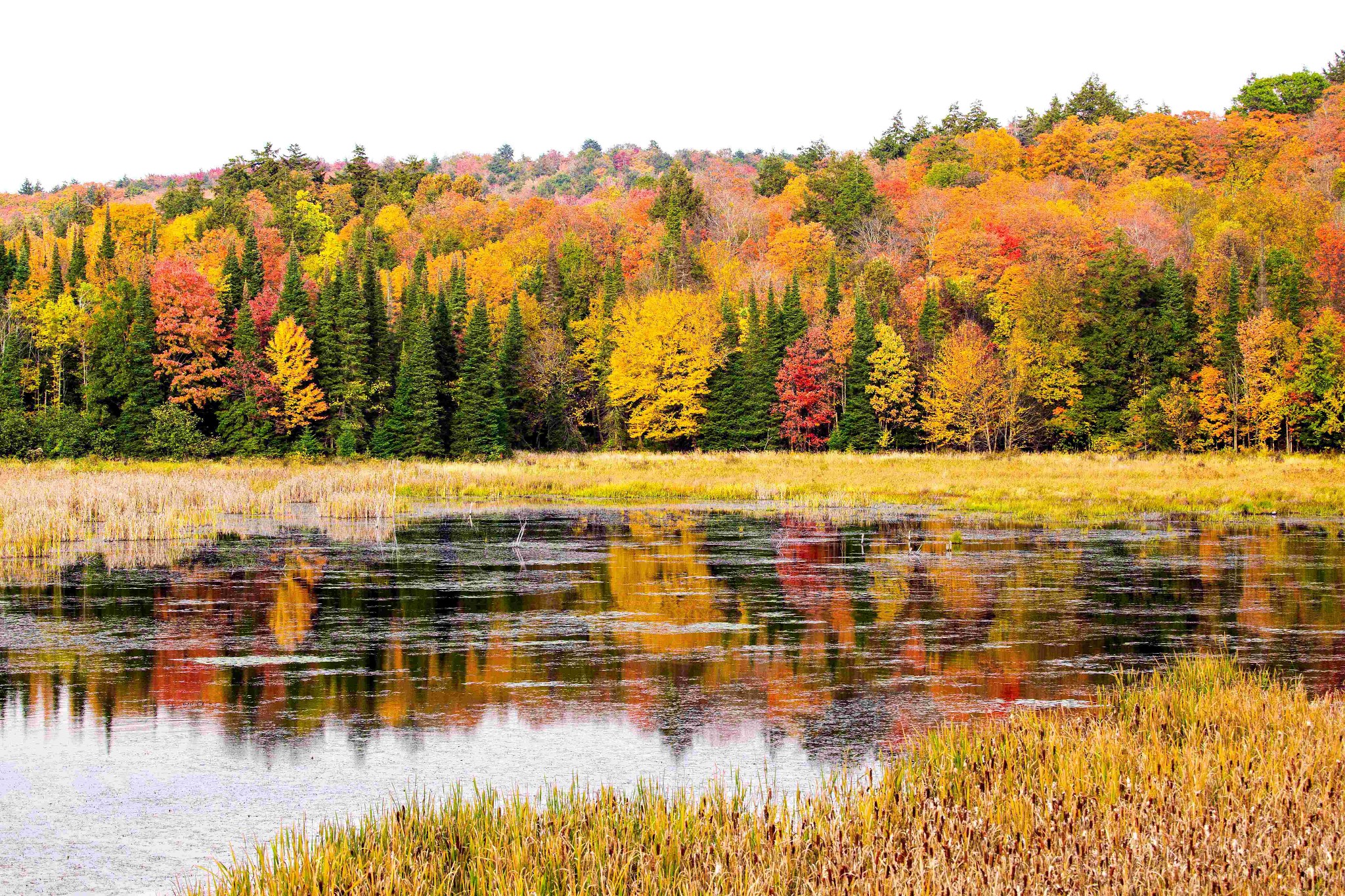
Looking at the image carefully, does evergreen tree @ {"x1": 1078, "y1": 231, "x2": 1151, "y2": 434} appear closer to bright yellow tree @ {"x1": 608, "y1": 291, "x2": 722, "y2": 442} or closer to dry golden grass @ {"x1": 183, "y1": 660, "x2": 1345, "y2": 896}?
bright yellow tree @ {"x1": 608, "y1": 291, "x2": 722, "y2": 442}

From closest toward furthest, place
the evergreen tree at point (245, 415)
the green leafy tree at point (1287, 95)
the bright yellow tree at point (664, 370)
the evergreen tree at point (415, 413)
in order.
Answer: the evergreen tree at point (245, 415), the evergreen tree at point (415, 413), the bright yellow tree at point (664, 370), the green leafy tree at point (1287, 95)

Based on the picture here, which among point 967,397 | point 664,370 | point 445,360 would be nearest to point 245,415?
point 445,360

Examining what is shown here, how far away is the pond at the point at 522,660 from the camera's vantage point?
9.91m

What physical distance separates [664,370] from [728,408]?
16.7 feet

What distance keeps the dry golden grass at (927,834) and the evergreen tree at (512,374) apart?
71103mm

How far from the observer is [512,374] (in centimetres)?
8369

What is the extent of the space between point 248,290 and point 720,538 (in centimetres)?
6158

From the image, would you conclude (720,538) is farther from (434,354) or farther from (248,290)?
(248,290)

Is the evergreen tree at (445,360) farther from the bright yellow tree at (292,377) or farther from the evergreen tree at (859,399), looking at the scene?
the evergreen tree at (859,399)

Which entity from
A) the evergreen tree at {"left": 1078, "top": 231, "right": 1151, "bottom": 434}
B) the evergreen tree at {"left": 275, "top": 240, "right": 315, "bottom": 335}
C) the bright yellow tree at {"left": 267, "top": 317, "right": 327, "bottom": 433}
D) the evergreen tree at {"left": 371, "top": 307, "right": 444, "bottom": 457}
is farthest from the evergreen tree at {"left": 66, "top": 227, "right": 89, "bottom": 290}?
the evergreen tree at {"left": 1078, "top": 231, "right": 1151, "bottom": 434}

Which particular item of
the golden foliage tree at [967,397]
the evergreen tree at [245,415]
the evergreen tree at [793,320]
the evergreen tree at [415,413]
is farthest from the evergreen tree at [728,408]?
the evergreen tree at [245,415]

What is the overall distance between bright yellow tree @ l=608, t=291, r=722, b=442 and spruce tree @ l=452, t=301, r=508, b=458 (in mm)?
9423

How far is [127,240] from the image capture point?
382 ft

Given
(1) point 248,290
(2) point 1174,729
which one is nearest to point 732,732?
(2) point 1174,729
